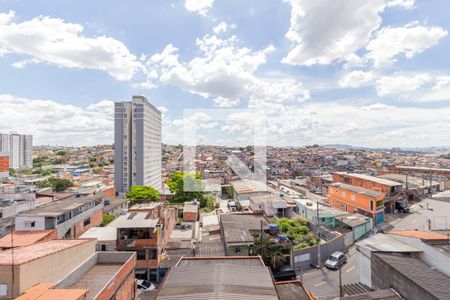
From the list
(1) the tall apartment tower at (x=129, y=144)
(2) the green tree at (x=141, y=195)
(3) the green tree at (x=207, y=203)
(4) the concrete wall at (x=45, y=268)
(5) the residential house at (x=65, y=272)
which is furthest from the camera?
(1) the tall apartment tower at (x=129, y=144)

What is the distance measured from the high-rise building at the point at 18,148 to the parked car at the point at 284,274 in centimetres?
8629

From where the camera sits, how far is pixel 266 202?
68.5 ft

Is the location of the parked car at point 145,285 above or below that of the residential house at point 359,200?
below

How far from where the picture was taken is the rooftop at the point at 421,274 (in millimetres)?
7455

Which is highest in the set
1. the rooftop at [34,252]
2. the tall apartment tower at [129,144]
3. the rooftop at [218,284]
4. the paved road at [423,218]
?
the tall apartment tower at [129,144]

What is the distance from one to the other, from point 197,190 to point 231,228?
14.1 m

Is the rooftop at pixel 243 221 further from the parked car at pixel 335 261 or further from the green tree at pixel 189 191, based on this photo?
the green tree at pixel 189 191

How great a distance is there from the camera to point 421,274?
844cm

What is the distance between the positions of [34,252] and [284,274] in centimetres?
1058

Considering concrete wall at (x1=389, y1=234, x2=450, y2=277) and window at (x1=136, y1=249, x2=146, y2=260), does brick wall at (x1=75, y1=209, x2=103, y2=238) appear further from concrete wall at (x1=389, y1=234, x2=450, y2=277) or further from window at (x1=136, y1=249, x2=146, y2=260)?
concrete wall at (x1=389, y1=234, x2=450, y2=277)

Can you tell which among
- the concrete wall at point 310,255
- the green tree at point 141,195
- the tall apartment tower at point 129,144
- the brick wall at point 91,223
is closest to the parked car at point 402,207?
the concrete wall at point 310,255

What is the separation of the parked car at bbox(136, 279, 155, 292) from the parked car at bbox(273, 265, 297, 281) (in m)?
5.99

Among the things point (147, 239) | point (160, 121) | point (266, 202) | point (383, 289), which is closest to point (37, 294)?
point (147, 239)

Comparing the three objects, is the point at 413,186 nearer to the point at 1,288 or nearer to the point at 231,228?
the point at 231,228
